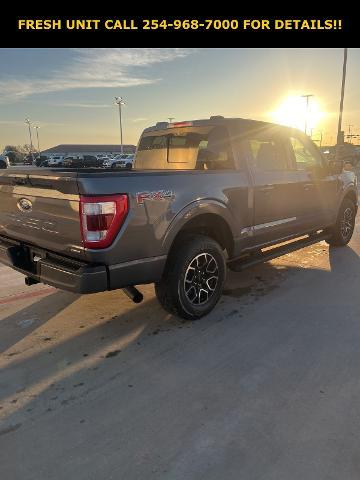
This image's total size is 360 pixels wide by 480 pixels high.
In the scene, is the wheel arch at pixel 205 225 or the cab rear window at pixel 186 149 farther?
the cab rear window at pixel 186 149

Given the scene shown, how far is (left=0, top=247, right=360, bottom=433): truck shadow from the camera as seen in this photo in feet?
8.76

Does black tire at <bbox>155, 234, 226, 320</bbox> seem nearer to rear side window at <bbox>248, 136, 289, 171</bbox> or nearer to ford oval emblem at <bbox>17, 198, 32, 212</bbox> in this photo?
rear side window at <bbox>248, 136, 289, 171</bbox>

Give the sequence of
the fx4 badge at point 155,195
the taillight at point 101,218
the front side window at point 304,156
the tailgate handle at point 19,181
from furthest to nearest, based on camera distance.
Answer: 1. the front side window at point 304,156
2. the tailgate handle at point 19,181
3. the fx4 badge at point 155,195
4. the taillight at point 101,218

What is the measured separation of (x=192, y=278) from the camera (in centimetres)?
384

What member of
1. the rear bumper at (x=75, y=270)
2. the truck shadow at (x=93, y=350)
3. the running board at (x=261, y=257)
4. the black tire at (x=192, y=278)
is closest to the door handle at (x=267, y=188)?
the running board at (x=261, y=257)

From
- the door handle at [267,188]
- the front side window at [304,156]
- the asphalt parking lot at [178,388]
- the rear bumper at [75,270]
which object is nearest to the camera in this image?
the asphalt parking lot at [178,388]

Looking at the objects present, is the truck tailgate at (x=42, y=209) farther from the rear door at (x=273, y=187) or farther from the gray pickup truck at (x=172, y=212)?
the rear door at (x=273, y=187)

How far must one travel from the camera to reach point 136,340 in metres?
3.47

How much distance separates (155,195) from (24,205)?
122 centimetres

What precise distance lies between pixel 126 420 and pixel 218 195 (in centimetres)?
230

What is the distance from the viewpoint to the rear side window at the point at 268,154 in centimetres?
451

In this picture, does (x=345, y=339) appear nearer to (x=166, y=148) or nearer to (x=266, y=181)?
(x=266, y=181)

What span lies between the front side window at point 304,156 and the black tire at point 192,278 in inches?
82.4

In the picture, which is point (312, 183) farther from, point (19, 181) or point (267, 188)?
point (19, 181)
